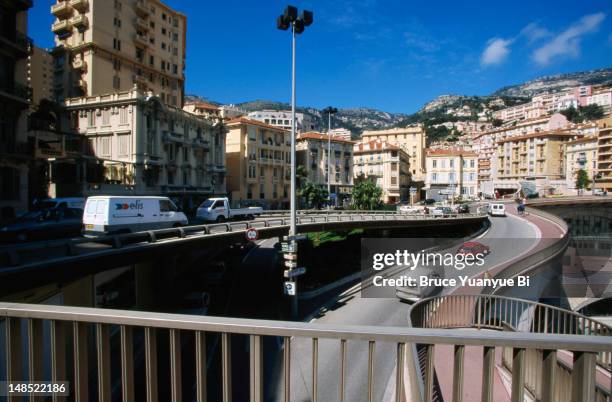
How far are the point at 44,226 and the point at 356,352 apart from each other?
52.9 feet

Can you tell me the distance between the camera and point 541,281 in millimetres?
18266

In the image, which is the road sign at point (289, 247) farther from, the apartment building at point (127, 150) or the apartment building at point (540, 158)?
the apartment building at point (540, 158)

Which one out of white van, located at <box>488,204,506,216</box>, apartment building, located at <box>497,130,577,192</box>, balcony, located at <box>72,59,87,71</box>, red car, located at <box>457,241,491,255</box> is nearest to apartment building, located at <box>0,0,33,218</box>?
balcony, located at <box>72,59,87,71</box>

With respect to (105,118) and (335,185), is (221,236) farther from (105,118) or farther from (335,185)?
(335,185)

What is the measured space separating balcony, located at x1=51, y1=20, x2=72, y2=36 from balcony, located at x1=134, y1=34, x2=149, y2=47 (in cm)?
690

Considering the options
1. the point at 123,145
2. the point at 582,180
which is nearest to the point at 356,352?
the point at 123,145

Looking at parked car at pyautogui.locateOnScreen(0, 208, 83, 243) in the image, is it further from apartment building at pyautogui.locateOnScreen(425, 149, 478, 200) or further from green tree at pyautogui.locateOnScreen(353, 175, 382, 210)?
apartment building at pyautogui.locateOnScreen(425, 149, 478, 200)

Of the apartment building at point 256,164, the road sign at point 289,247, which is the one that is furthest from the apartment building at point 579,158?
the road sign at point 289,247

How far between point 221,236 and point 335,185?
50.8 metres

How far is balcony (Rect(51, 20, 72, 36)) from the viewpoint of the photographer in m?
37.8

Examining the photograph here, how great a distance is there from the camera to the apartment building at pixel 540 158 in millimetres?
86812

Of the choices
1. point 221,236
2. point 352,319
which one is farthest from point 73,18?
point 352,319

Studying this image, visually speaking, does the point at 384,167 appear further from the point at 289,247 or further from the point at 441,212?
the point at 289,247

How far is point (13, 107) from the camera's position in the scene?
20.0 m
